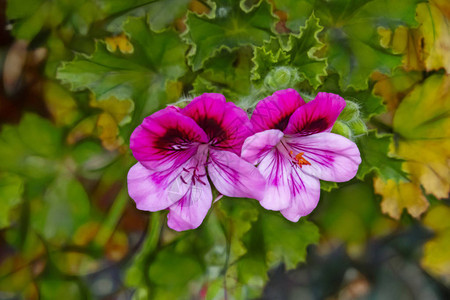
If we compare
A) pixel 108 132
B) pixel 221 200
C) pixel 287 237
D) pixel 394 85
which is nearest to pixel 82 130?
pixel 108 132

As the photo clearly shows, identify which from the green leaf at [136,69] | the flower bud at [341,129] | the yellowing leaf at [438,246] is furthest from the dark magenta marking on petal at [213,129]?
the yellowing leaf at [438,246]

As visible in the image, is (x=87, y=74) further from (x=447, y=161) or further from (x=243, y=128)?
(x=447, y=161)

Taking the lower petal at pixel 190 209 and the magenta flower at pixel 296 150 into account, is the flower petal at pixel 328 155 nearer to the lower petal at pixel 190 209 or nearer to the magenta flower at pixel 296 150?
the magenta flower at pixel 296 150

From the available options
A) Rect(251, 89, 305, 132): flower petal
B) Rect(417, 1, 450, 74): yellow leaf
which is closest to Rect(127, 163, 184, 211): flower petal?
Rect(251, 89, 305, 132): flower petal

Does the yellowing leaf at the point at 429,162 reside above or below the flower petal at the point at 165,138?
below

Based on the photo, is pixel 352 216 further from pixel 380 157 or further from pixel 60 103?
pixel 60 103

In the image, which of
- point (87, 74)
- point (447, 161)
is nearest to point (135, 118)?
point (87, 74)

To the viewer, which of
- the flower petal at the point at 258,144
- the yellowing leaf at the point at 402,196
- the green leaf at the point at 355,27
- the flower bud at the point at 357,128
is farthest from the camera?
the yellowing leaf at the point at 402,196
